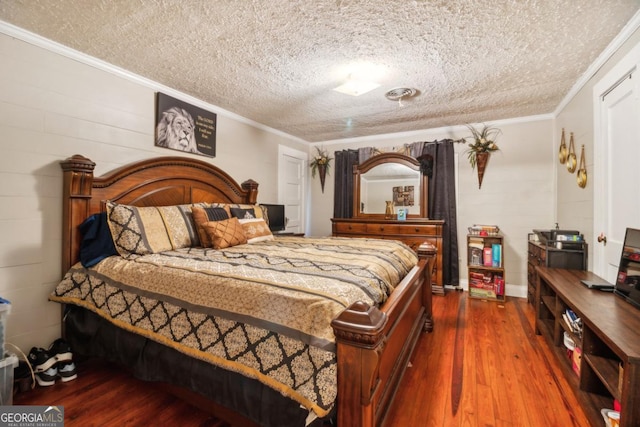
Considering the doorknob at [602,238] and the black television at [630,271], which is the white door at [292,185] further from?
the black television at [630,271]

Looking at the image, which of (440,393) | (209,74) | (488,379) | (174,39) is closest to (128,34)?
(174,39)

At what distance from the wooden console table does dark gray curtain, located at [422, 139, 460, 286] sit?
5.61 ft

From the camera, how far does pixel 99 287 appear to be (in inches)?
72.2

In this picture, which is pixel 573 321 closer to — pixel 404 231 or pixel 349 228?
pixel 404 231

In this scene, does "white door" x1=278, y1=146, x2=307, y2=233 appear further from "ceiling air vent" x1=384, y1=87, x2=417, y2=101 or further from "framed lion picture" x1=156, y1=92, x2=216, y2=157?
"ceiling air vent" x1=384, y1=87, x2=417, y2=101

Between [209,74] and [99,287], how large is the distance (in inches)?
74.7

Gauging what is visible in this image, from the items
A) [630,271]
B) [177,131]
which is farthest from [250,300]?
[177,131]

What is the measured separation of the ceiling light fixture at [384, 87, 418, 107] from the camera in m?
2.85

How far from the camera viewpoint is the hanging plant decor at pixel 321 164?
4895 millimetres

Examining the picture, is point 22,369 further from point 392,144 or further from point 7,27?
point 392,144

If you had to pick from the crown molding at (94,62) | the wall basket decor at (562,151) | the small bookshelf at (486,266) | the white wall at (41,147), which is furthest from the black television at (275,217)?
the wall basket decor at (562,151)

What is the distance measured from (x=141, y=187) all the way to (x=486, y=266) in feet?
12.7

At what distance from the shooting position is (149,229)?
2111 millimetres

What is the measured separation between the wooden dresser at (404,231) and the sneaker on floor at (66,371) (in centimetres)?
326
